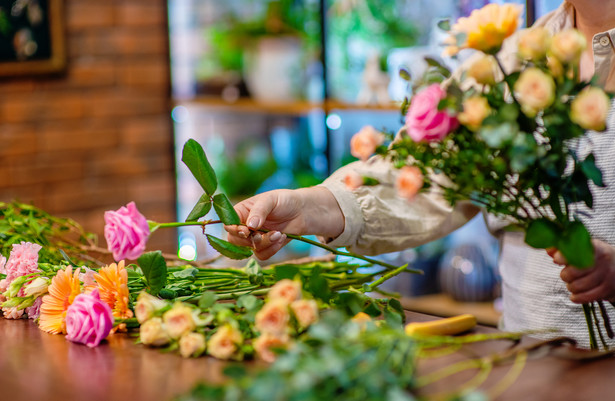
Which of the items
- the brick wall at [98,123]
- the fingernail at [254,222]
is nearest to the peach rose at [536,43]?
the fingernail at [254,222]

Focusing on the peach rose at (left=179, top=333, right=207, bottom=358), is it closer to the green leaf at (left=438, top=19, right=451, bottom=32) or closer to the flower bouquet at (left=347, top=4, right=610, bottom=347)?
the flower bouquet at (left=347, top=4, right=610, bottom=347)

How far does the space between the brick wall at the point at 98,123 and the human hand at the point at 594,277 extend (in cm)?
233

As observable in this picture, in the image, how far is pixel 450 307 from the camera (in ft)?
7.87

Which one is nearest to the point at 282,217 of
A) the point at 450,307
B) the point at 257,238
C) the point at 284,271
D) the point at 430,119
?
the point at 257,238

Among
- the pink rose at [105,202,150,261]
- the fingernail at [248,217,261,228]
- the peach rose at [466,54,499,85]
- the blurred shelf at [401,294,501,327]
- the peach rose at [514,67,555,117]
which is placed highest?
the peach rose at [466,54,499,85]

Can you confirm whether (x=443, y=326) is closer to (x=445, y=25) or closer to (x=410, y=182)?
(x=410, y=182)

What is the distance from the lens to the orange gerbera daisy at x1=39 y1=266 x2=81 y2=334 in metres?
1.01

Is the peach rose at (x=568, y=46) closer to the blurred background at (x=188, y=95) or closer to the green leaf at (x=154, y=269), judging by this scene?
the green leaf at (x=154, y=269)

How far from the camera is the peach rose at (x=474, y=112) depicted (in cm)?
73

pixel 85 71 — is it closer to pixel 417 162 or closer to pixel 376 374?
pixel 417 162

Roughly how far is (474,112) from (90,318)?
0.53 m

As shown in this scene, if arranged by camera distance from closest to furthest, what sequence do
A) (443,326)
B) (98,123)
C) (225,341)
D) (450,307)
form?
1. (225,341)
2. (443,326)
3. (450,307)
4. (98,123)

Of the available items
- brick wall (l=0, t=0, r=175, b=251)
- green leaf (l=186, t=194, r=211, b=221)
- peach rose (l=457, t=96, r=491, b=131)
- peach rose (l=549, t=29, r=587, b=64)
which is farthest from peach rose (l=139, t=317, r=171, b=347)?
brick wall (l=0, t=0, r=175, b=251)

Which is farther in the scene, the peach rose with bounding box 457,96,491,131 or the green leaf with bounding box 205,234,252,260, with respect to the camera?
the green leaf with bounding box 205,234,252,260
